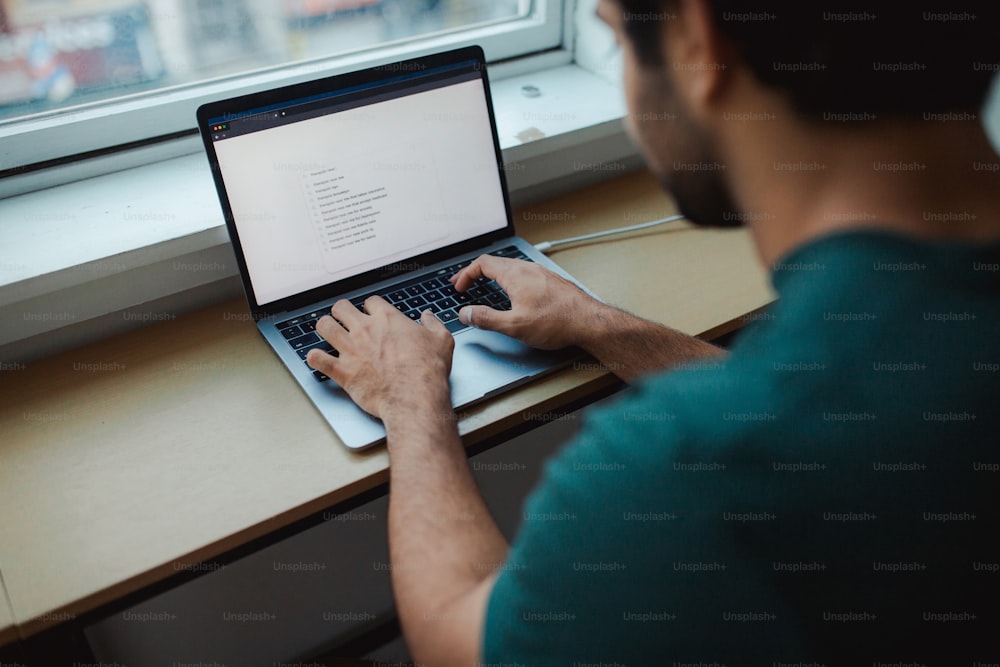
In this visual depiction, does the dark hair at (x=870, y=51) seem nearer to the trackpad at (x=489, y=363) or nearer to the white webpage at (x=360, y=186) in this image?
the trackpad at (x=489, y=363)

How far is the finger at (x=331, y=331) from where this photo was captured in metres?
1.05

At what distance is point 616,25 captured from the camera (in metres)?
0.73

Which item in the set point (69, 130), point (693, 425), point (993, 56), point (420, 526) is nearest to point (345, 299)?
point (420, 526)

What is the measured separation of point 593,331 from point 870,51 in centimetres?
52

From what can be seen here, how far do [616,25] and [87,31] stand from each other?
918mm

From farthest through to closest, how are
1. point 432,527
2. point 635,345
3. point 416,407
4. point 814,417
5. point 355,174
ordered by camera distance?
point 355,174 < point 635,345 < point 416,407 < point 432,527 < point 814,417

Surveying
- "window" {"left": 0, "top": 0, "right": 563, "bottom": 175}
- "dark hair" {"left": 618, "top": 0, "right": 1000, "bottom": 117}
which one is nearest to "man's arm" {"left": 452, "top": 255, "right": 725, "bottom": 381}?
"dark hair" {"left": 618, "top": 0, "right": 1000, "bottom": 117}

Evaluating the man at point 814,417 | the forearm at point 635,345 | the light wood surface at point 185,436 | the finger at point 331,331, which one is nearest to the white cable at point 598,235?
the light wood surface at point 185,436

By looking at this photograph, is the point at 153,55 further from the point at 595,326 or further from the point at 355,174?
the point at 595,326

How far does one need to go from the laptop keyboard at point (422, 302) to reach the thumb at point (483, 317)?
0.03 metres

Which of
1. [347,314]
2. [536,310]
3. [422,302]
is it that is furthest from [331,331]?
[536,310]

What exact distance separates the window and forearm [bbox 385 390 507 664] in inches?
30.0

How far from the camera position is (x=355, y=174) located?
1.14 meters

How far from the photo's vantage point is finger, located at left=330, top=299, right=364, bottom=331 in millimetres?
1074
